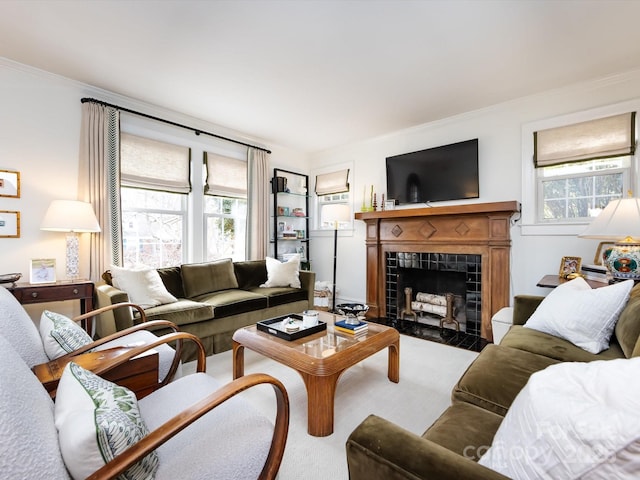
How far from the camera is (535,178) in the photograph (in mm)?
3281

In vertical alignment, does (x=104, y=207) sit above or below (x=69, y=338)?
above

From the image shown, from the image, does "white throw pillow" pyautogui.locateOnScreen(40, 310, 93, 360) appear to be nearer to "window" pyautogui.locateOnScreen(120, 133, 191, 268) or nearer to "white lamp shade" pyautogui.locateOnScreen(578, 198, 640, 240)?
"window" pyautogui.locateOnScreen(120, 133, 191, 268)

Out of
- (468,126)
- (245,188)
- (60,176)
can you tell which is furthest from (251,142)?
(468,126)

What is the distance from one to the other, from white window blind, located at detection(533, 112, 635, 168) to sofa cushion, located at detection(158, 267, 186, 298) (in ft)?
13.3

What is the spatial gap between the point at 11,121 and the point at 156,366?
2817mm

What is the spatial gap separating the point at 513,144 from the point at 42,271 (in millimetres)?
4815

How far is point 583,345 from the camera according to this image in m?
1.74

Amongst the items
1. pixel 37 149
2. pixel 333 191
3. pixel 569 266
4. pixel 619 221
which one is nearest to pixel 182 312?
pixel 37 149

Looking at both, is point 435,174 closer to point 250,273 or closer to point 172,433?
point 250,273

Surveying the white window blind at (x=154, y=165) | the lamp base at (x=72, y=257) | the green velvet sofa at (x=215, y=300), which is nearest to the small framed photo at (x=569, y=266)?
the green velvet sofa at (x=215, y=300)

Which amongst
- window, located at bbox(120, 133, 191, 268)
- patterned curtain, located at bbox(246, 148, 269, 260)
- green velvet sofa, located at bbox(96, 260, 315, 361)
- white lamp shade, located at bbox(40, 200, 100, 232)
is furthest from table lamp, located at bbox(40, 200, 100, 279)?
patterned curtain, located at bbox(246, 148, 269, 260)

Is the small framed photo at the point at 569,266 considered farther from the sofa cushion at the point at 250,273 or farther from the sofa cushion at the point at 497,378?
the sofa cushion at the point at 250,273

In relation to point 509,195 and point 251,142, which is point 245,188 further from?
point 509,195

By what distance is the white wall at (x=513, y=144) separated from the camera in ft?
9.76
